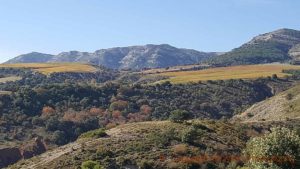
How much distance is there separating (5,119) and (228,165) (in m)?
80.4

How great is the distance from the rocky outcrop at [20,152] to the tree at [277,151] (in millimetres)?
66120

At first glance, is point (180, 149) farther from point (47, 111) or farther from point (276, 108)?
point (47, 111)

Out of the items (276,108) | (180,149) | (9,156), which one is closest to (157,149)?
(180,149)

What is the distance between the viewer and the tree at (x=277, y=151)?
39.8m

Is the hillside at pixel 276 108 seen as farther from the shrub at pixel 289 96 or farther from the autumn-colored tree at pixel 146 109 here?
the autumn-colored tree at pixel 146 109

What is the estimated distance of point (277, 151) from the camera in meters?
40.4

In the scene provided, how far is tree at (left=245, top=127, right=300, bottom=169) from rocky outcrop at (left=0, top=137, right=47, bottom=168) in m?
66.1

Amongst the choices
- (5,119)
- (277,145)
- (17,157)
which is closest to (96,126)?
(5,119)

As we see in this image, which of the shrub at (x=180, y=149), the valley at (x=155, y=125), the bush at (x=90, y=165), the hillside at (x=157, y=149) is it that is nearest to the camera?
the bush at (x=90, y=165)

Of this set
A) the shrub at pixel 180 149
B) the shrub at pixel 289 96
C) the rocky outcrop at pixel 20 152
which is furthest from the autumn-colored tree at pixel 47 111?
the shrub at pixel 180 149

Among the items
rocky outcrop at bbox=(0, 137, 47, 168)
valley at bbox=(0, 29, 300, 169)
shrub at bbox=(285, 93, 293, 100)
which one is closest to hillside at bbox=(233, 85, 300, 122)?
shrub at bbox=(285, 93, 293, 100)

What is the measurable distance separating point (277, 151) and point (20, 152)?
2799 inches

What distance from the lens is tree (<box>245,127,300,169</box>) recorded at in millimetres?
39812

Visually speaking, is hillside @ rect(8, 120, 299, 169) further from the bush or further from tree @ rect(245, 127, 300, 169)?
tree @ rect(245, 127, 300, 169)
